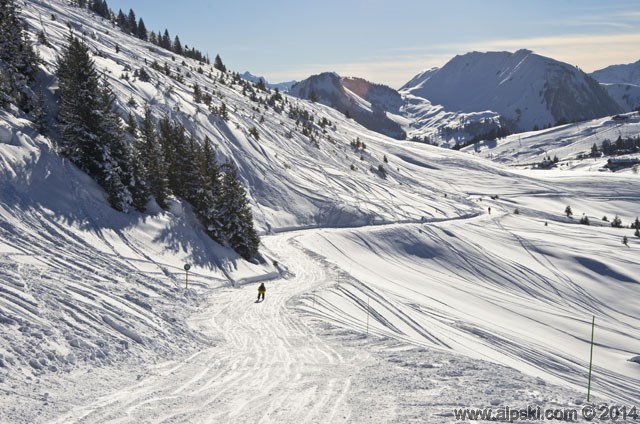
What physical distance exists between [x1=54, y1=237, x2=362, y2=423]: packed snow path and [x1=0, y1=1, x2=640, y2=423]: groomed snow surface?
0.07 m

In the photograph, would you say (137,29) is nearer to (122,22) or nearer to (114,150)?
(122,22)

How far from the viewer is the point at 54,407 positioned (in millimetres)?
8711

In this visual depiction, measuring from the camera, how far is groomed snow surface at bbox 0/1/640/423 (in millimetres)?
10094

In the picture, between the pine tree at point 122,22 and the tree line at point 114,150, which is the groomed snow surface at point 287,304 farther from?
the pine tree at point 122,22

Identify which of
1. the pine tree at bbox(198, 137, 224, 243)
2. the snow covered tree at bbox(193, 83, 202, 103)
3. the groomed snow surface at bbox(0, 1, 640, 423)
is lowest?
the groomed snow surface at bbox(0, 1, 640, 423)

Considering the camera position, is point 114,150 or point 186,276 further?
point 114,150

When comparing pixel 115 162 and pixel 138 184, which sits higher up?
pixel 115 162

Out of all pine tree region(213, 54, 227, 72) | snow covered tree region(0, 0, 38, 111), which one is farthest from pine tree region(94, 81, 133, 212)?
pine tree region(213, 54, 227, 72)

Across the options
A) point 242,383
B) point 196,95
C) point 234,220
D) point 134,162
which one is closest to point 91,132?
point 134,162

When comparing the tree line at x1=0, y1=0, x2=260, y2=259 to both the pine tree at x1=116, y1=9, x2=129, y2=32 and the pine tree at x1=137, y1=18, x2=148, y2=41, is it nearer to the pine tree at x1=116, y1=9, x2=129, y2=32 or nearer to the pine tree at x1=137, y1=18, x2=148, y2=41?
the pine tree at x1=116, y1=9, x2=129, y2=32

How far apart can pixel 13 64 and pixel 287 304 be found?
947 inches

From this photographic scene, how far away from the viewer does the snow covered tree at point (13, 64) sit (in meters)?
26.2

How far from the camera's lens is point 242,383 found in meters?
11.4

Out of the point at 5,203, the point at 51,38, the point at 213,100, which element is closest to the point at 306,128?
the point at 213,100
